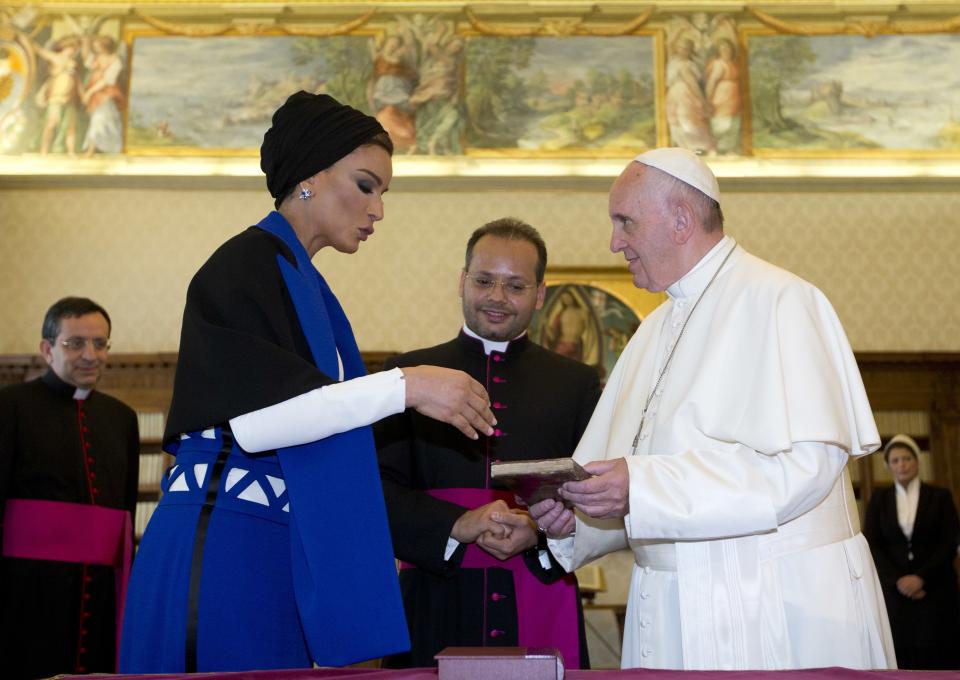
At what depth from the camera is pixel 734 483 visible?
2334 millimetres

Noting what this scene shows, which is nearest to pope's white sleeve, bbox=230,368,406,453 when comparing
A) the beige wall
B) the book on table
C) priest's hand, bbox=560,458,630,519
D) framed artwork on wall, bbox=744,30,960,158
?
the book on table

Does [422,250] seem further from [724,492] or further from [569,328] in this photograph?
[724,492]

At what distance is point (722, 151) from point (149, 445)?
19.9ft

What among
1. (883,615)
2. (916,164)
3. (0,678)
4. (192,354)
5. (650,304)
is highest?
(916,164)

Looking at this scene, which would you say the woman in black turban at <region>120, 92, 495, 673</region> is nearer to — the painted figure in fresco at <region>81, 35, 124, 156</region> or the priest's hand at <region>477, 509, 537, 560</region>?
the priest's hand at <region>477, 509, 537, 560</region>

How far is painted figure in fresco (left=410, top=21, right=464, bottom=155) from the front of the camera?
10.3 meters

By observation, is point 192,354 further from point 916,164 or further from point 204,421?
point 916,164

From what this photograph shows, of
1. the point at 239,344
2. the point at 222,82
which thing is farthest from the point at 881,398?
the point at 239,344

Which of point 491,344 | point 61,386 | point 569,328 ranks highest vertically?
point 569,328

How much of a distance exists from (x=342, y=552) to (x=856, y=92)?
31.3 ft

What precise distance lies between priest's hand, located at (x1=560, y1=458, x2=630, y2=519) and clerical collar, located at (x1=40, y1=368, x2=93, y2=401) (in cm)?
351

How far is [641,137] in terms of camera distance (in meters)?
10.2

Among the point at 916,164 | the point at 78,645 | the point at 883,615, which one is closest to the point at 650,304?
the point at 916,164

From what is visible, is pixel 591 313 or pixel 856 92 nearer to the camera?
pixel 591 313
